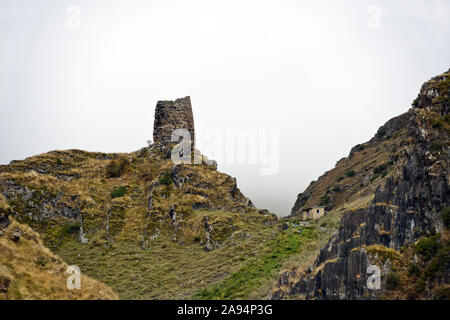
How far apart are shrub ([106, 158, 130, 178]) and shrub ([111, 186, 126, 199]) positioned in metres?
3.98

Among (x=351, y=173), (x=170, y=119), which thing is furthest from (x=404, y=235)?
(x=351, y=173)

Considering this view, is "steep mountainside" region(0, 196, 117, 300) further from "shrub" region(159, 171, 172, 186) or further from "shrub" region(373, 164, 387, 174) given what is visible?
"shrub" region(373, 164, 387, 174)

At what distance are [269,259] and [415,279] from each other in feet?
55.6

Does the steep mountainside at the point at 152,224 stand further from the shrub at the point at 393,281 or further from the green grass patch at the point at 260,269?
the shrub at the point at 393,281

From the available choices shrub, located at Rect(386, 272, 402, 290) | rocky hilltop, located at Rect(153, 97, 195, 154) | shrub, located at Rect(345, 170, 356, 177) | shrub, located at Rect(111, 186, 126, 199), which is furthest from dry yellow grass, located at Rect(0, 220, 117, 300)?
shrub, located at Rect(345, 170, 356, 177)

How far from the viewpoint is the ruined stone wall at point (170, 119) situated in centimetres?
6022

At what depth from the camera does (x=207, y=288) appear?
32.7 m

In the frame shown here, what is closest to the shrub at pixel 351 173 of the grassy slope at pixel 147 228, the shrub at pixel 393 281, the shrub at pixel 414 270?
the grassy slope at pixel 147 228

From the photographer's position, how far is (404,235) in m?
24.2

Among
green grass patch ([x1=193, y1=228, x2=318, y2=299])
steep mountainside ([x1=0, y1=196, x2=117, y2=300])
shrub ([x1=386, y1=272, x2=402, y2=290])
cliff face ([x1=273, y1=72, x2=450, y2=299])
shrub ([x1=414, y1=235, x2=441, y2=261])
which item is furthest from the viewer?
green grass patch ([x1=193, y1=228, x2=318, y2=299])

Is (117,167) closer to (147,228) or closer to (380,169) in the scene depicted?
(147,228)

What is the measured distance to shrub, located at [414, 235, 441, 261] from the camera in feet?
73.0

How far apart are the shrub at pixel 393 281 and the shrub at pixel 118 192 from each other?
3657cm
